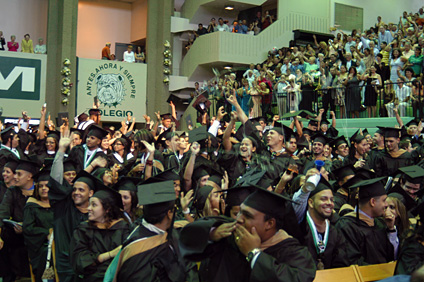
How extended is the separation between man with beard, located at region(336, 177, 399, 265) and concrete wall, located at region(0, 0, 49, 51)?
22511 millimetres

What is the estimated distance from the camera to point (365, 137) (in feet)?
31.2

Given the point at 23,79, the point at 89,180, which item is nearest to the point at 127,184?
the point at 89,180

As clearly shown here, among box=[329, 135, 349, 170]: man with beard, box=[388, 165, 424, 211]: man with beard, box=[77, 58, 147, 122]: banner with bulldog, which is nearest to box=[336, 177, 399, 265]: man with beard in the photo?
box=[388, 165, 424, 211]: man with beard

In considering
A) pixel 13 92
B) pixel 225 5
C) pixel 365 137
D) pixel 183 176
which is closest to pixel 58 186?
pixel 183 176

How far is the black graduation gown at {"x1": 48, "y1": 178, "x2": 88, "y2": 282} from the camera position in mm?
5402

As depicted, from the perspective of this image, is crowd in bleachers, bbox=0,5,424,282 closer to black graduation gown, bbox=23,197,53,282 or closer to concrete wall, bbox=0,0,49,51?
black graduation gown, bbox=23,197,53,282

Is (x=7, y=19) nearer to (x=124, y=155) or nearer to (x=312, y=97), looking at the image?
(x=312, y=97)

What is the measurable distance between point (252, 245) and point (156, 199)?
0.98 meters

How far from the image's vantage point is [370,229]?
504 centimetres

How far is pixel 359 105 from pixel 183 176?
9.49m

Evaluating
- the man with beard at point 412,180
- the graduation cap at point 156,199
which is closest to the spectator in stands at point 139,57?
the man with beard at point 412,180

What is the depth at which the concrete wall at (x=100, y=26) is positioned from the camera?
87.6 feet

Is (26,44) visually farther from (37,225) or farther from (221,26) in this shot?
(37,225)

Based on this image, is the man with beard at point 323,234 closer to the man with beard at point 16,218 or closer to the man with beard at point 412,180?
the man with beard at point 412,180
